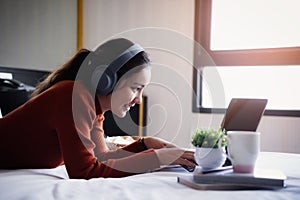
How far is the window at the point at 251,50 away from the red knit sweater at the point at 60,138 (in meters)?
1.52

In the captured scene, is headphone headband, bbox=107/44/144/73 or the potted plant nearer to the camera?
the potted plant

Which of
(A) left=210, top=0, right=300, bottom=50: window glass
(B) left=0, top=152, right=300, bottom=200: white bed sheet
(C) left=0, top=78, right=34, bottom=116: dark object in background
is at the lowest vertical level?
(C) left=0, top=78, right=34, bottom=116: dark object in background

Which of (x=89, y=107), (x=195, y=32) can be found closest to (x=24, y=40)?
(x=195, y=32)

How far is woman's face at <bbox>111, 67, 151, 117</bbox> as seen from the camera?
3.70 feet

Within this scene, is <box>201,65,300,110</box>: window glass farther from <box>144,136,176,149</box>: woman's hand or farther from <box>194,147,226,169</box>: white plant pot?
<box>194,147,226,169</box>: white plant pot

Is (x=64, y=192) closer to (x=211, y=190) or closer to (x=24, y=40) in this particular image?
(x=211, y=190)

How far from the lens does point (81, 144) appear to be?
3.02 ft

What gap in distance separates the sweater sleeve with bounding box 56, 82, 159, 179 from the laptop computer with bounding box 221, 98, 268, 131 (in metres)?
0.28

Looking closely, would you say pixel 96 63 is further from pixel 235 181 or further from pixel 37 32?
pixel 37 32

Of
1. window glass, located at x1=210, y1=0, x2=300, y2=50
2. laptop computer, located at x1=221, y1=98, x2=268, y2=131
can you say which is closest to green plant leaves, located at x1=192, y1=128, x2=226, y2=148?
laptop computer, located at x1=221, y1=98, x2=268, y2=131

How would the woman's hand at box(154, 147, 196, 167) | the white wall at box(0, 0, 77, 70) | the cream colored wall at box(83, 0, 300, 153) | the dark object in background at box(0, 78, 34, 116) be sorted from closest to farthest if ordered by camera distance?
the woman's hand at box(154, 147, 196, 167)
the dark object in background at box(0, 78, 34, 116)
the white wall at box(0, 0, 77, 70)
the cream colored wall at box(83, 0, 300, 153)

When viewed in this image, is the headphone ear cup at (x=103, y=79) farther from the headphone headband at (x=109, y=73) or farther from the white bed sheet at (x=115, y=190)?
the white bed sheet at (x=115, y=190)

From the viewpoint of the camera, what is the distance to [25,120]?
1011 millimetres

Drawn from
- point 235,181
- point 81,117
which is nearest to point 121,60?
point 81,117
